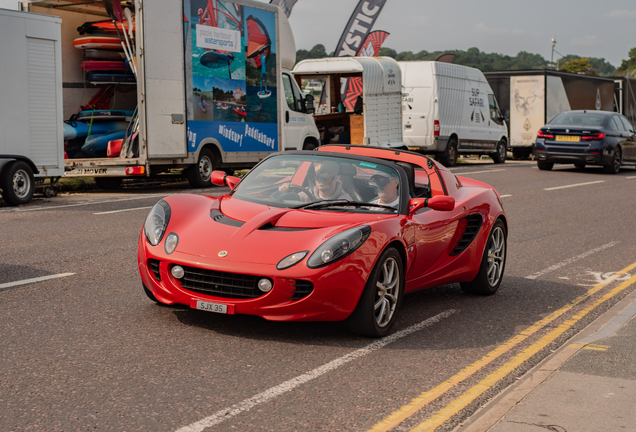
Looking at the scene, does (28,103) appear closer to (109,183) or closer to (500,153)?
(109,183)

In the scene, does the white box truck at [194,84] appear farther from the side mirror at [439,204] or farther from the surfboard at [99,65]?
the side mirror at [439,204]

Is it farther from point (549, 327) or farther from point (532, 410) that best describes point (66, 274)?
point (532, 410)

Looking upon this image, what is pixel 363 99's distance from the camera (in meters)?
22.6

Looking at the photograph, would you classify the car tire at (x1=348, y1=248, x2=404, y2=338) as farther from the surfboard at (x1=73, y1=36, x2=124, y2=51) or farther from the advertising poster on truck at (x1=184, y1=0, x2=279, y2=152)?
the surfboard at (x1=73, y1=36, x2=124, y2=51)

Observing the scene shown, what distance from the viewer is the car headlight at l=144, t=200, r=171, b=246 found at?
17.8 feet

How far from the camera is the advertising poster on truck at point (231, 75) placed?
16.2m

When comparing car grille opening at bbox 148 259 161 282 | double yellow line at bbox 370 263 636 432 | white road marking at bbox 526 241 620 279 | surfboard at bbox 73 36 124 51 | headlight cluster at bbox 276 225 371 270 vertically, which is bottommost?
double yellow line at bbox 370 263 636 432

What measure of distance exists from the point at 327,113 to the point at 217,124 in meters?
7.37

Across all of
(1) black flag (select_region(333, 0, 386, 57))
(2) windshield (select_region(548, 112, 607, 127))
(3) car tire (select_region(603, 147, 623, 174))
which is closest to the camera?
(2) windshield (select_region(548, 112, 607, 127))

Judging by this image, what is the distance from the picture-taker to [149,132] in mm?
15547

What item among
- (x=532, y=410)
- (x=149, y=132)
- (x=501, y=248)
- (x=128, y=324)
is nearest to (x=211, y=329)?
(x=128, y=324)

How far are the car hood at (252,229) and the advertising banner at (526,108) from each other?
26.7 m

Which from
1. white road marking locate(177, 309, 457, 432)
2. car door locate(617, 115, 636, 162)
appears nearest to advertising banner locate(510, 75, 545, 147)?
car door locate(617, 115, 636, 162)

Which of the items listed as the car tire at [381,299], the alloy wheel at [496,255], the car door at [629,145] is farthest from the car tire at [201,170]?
the car door at [629,145]
